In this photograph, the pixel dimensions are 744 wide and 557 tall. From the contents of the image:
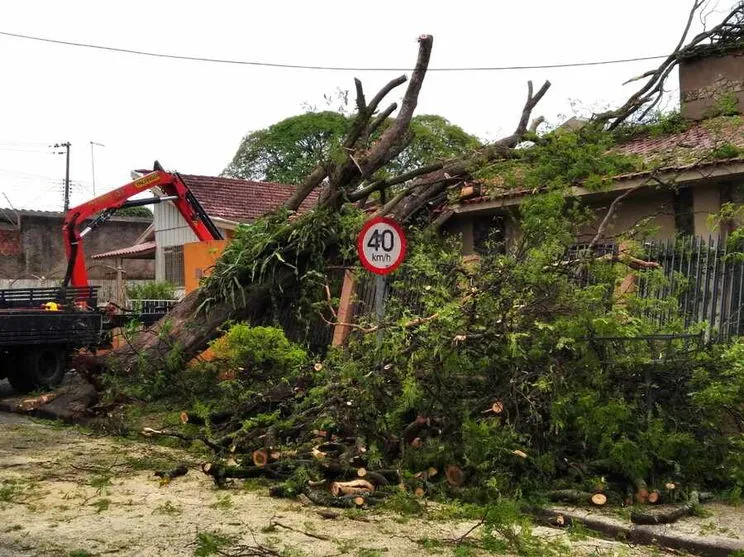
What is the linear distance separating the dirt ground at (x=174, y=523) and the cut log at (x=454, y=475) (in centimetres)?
69

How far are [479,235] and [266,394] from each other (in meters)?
5.30

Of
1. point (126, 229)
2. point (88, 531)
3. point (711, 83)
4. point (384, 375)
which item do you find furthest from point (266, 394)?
point (126, 229)

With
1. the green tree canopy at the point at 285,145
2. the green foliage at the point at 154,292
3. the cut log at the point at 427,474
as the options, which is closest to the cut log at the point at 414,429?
the cut log at the point at 427,474

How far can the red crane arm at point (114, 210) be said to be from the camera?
49.5 ft

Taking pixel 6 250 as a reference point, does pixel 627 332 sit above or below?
below

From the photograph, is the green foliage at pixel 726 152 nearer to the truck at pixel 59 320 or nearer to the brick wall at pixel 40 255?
the truck at pixel 59 320

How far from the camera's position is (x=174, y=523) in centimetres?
574

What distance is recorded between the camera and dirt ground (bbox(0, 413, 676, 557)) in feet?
16.9

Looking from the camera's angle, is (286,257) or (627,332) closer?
(627,332)

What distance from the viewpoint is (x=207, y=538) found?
205 inches

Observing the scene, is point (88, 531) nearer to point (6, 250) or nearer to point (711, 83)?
point (711, 83)

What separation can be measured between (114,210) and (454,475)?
11344 millimetres

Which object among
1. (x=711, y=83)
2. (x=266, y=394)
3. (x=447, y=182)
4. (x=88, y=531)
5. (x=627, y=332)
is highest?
(x=711, y=83)

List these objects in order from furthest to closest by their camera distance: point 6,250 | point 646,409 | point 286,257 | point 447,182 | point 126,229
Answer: point 126,229, point 6,250, point 447,182, point 286,257, point 646,409
